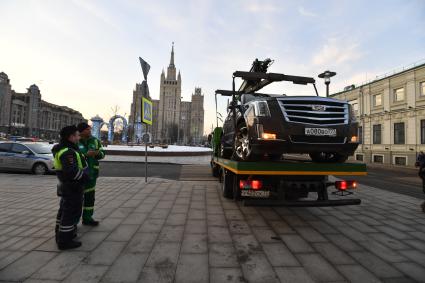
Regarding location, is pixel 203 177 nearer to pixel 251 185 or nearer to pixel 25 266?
pixel 251 185

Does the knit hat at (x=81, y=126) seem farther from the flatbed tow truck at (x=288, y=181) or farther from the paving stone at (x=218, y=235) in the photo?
the paving stone at (x=218, y=235)

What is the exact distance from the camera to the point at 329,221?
15.3ft

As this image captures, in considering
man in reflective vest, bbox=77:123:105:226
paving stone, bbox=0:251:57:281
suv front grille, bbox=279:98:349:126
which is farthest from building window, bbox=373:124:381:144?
paving stone, bbox=0:251:57:281

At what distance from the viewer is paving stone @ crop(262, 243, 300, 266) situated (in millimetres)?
2917

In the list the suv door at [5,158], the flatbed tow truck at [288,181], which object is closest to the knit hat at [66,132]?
the flatbed tow truck at [288,181]

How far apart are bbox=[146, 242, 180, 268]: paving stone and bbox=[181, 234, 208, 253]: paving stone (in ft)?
Result: 0.39

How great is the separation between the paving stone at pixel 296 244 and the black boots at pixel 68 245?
9.93 ft

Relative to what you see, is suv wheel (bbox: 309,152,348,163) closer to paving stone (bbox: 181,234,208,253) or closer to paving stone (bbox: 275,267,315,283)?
→ paving stone (bbox: 275,267,315,283)

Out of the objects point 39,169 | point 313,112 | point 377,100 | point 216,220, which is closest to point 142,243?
point 216,220

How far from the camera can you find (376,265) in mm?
2896

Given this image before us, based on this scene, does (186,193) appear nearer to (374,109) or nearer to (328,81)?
(328,81)

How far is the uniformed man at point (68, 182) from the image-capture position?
3.14 metres

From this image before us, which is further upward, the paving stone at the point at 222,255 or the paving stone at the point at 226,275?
the paving stone at the point at 222,255

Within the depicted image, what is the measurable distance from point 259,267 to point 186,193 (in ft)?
14.6
